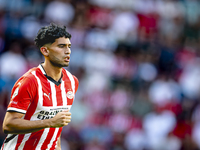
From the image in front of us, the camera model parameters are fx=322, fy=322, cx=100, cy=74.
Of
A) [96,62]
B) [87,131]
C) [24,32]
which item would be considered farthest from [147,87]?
[24,32]

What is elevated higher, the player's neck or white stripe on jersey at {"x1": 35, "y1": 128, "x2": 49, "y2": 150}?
the player's neck

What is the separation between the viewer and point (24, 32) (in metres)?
8.73

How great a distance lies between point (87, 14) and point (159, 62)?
8.55ft

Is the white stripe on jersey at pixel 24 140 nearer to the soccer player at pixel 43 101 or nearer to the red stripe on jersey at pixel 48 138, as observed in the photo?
the soccer player at pixel 43 101

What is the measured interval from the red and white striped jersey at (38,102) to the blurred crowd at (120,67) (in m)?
4.04

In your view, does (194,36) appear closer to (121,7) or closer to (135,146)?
(121,7)

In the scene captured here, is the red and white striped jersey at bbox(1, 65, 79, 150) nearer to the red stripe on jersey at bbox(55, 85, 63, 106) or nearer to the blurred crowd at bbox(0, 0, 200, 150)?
the red stripe on jersey at bbox(55, 85, 63, 106)

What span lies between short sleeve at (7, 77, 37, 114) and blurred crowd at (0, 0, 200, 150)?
4.37 metres

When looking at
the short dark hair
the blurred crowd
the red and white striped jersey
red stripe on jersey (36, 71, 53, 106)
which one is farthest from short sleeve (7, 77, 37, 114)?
the blurred crowd

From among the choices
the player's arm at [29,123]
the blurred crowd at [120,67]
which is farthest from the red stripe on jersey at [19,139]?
the blurred crowd at [120,67]

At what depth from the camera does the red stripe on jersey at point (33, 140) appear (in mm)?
3471

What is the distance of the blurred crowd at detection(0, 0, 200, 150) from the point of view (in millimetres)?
8125

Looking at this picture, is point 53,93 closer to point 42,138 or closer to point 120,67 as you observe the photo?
point 42,138

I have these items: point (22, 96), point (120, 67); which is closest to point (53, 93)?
point (22, 96)
